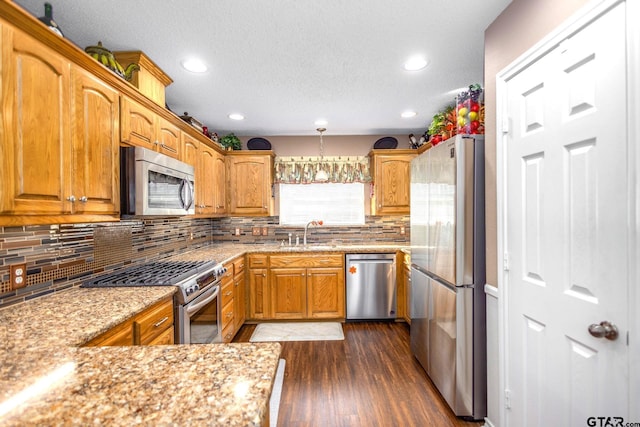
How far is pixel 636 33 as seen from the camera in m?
0.96

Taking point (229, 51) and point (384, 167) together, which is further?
point (384, 167)

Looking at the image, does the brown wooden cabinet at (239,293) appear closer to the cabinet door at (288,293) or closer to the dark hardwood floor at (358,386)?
the dark hardwood floor at (358,386)

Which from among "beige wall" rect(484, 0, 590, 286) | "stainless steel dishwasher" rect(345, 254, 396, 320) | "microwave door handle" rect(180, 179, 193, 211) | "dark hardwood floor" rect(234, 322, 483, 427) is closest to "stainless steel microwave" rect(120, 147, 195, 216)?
"microwave door handle" rect(180, 179, 193, 211)

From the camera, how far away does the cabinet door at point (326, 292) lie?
3.46 m

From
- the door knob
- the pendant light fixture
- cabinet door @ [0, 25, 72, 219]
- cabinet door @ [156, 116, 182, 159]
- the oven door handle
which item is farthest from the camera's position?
the pendant light fixture

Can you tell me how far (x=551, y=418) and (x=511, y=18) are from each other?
198cm

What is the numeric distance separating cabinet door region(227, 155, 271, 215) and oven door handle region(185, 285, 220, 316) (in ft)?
5.10

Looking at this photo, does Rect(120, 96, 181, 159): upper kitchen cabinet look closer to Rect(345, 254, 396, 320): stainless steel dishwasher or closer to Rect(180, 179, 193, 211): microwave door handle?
Rect(180, 179, 193, 211): microwave door handle

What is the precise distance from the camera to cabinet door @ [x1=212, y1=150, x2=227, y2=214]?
135 inches

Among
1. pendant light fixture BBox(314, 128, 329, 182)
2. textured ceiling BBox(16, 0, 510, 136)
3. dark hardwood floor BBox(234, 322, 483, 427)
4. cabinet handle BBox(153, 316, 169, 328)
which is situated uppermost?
textured ceiling BBox(16, 0, 510, 136)

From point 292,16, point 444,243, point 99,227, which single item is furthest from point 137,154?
point 444,243

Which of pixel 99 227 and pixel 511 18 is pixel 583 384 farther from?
pixel 99 227

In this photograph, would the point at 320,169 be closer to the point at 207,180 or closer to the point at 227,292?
the point at 207,180

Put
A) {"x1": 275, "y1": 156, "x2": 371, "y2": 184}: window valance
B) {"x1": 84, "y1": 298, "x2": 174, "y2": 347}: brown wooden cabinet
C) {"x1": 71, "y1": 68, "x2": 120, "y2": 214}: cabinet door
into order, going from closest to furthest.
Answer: {"x1": 84, "y1": 298, "x2": 174, "y2": 347}: brown wooden cabinet
{"x1": 71, "y1": 68, "x2": 120, "y2": 214}: cabinet door
{"x1": 275, "y1": 156, "x2": 371, "y2": 184}: window valance
